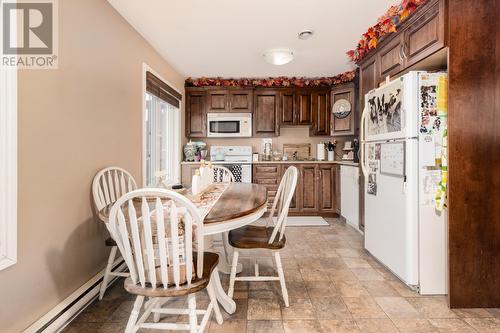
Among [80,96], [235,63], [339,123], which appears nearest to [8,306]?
[80,96]

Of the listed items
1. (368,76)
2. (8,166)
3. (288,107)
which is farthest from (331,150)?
(8,166)

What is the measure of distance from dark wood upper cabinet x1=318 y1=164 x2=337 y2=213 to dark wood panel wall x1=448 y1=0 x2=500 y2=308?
103 inches

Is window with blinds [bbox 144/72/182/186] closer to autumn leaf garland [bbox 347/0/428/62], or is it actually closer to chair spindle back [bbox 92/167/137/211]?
chair spindle back [bbox 92/167/137/211]

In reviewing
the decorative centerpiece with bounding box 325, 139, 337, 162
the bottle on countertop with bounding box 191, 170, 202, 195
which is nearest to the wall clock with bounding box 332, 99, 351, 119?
the decorative centerpiece with bounding box 325, 139, 337, 162

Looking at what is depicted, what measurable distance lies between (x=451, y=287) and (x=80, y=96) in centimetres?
286

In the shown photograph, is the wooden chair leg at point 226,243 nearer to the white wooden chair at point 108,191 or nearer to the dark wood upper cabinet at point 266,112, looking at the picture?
the white wooden chair at point 108,191

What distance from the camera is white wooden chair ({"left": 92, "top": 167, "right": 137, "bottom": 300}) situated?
6.54 feet

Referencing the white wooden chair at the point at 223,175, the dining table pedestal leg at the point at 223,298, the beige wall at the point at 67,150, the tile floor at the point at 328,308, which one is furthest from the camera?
the white wooden chair at the point at 223,175

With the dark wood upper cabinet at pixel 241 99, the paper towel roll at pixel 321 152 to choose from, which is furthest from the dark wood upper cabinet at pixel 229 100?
the paper towel roll at pixel 321 152

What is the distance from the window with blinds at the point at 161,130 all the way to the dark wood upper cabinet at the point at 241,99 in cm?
86

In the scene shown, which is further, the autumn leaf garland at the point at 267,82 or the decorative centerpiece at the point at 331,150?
the decorative centerpiece at the point at 331,150

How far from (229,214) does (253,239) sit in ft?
1.87

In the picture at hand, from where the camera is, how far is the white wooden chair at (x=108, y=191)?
1994 mm

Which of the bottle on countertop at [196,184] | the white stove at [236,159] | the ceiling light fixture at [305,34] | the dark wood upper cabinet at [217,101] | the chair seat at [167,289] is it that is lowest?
the chair seat at [167,289]
